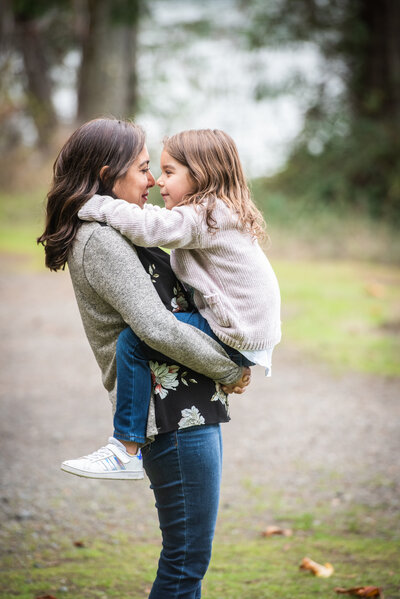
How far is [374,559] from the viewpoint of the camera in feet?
11.0

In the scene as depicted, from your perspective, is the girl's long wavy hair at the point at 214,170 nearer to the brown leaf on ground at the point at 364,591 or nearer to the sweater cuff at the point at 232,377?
the sweater cuff at the point at 232,377

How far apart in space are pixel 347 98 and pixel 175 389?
1411 centimetres

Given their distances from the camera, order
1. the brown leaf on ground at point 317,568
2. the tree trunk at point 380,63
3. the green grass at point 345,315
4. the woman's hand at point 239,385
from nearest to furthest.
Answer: the woman's hand at point 239,385 < the brown leaf on ground at point 317,568 < the green grass at point 345,315 < the tree trunk at point 380,63

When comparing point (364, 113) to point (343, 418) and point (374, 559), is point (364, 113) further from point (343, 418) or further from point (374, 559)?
point (374, 559)

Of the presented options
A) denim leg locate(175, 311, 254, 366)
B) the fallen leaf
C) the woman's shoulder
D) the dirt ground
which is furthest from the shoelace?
the fallen leaf

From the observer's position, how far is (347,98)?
49.1 ft

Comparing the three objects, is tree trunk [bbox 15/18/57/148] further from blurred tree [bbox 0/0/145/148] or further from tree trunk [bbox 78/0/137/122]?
tree trunk [bbox 78/0/137/122]

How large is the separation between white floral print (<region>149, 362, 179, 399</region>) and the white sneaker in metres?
0.22

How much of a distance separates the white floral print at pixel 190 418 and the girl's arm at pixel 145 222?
0.49m

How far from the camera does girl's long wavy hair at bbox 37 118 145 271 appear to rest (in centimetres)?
211

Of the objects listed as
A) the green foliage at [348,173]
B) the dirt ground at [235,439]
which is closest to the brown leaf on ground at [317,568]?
the dirt ground at [235,439]

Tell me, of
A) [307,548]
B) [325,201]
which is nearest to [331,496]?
[307,548]

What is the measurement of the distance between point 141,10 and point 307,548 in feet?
33.8

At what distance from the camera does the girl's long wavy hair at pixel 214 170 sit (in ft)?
7.05
